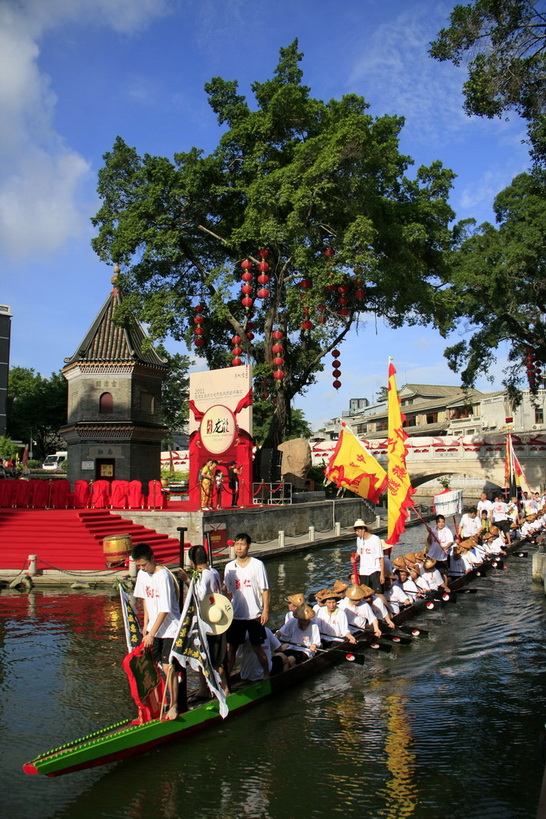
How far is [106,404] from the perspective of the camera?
3312 centimetres

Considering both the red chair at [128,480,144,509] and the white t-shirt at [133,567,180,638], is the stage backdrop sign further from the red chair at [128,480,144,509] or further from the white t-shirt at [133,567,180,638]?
the white t-shirt at [133,567,180,638]

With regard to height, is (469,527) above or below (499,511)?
below

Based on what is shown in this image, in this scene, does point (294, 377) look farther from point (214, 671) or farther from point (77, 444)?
point (214, 671)

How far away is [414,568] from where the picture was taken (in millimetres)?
14797

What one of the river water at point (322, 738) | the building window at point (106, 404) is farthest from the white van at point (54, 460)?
the river water at point (322, 738)

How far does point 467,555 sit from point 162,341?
1695 cm

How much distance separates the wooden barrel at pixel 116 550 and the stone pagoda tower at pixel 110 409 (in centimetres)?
1371

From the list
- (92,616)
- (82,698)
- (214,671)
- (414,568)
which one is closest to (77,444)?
(92,616)

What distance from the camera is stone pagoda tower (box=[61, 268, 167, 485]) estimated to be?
108 ft

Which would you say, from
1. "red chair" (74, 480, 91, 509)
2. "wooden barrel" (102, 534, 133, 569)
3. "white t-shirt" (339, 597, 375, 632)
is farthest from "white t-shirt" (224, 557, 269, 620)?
"red chair" (74, 480, 91, 509)

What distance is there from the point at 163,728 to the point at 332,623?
4.28 metres

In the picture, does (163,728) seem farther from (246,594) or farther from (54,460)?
(54,460)

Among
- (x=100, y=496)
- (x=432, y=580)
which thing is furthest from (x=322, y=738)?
(x=100, y=496)

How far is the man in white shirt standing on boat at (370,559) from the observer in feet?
42.3
